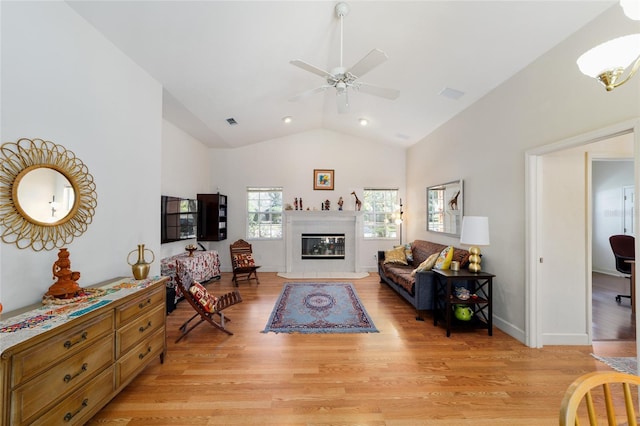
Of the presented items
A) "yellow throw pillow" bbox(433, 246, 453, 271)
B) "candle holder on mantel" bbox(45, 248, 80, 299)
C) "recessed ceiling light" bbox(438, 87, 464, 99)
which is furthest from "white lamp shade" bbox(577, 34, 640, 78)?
"candle holder on mantel" bbox(45, 248, 80, 299)

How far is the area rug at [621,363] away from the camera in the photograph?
7.86 ft

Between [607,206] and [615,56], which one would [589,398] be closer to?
[615,56]

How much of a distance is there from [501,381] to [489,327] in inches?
36.8

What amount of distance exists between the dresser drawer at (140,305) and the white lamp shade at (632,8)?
3369 millimetres

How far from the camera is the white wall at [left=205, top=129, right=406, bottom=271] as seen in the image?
6422 mm

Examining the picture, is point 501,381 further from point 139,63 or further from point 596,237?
point 596,237

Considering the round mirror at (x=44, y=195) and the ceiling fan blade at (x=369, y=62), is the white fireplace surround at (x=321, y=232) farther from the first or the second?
the round mirror at (x=44, y=195)

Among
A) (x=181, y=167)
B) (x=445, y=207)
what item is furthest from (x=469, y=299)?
(x=181, y=167)

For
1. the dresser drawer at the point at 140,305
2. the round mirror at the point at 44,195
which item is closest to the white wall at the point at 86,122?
the round mirror at the point at 44,195

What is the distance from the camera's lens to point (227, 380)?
229 cm

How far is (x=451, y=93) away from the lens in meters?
3.63

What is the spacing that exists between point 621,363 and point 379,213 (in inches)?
179

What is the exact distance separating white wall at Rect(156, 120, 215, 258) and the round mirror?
100 inches

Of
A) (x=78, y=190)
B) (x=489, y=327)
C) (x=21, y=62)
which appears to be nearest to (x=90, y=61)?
(x=21, y=62)
